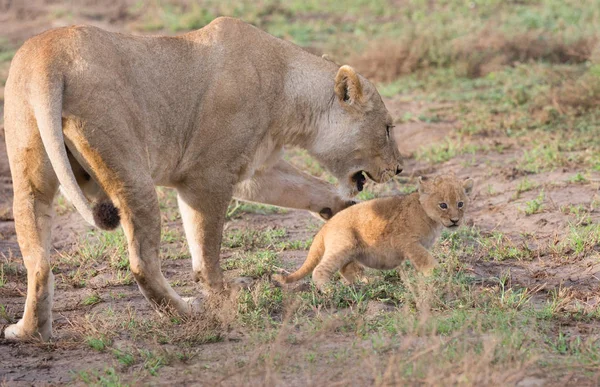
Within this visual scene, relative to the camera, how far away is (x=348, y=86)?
6.32 metres

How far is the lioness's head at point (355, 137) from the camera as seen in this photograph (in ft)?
20.9

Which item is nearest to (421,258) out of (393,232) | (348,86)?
(393,232)

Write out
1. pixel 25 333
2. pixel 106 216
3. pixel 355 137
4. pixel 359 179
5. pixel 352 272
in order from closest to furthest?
pixel 106 216, pixel 25 333, pixel 352 272, pixel 355 137, pixel 359 179

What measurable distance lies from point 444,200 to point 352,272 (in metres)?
0.72

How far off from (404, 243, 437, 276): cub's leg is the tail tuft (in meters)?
1.81

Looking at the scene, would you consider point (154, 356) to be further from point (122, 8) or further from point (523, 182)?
point (122, 8)

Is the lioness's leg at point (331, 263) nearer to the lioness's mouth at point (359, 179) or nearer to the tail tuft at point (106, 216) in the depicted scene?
the lioness's mouth at point (359, 179)

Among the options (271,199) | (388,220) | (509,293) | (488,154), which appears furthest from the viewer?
(488,154)

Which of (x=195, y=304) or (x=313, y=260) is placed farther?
(x=313, y=260)

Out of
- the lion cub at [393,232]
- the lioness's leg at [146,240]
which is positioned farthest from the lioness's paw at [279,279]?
the lioness's leg at [146,240]

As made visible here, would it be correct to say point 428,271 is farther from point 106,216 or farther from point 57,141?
point 57,141

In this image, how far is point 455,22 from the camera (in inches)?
510

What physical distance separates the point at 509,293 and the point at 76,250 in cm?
310

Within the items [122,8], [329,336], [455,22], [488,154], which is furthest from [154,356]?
[122,8]
